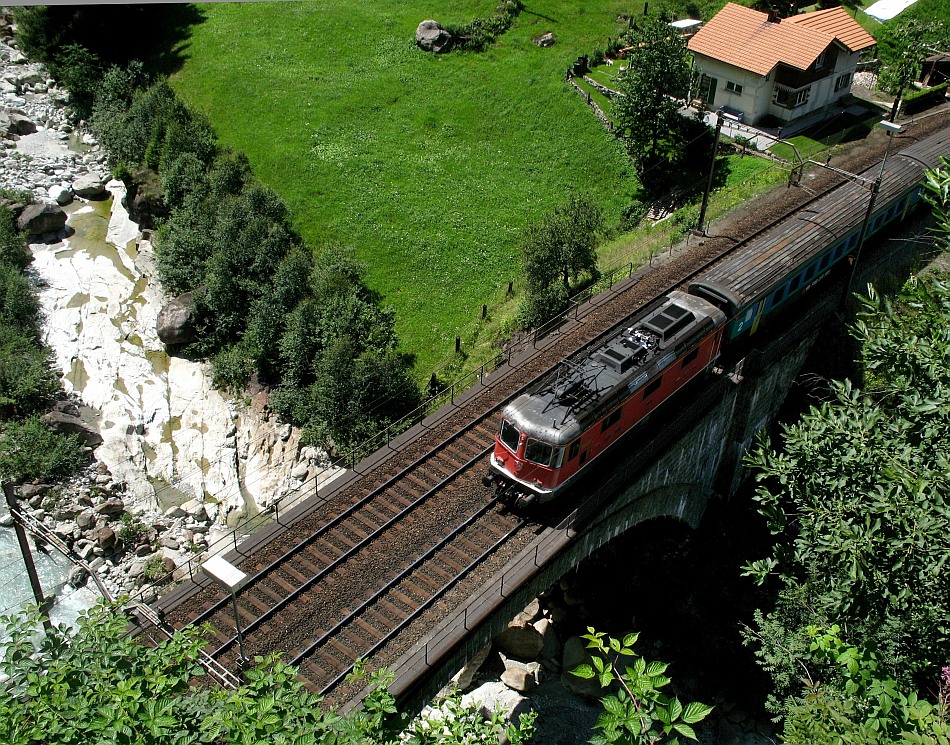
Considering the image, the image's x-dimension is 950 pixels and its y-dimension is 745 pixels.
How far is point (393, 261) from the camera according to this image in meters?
44.4

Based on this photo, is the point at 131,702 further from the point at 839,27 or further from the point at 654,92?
the point at 839,27

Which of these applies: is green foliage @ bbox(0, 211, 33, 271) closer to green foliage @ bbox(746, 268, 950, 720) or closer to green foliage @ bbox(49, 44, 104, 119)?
Answer: green foliage @ bbox(49, 44, 104, 119)

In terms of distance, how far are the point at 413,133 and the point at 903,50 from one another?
3084 centimetres

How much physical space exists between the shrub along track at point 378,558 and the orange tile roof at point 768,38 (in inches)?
1149

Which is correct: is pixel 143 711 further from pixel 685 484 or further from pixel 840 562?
pixel 685 484

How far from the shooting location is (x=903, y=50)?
51.5 meters

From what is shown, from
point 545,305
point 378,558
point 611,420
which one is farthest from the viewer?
point 545,305

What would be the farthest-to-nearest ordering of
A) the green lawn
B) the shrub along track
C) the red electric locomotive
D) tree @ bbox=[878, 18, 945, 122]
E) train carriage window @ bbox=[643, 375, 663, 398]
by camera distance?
1. tree @ bbox=[878, 18, 945, 122]
2. the green lawn
3. train carriage window @ bbox=[643, 375, 663, 398]
4. the red electric locomotive
5. the shrub along track

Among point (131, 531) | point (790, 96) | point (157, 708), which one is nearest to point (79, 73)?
point (131, 531)

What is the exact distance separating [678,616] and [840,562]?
13519 millimetres

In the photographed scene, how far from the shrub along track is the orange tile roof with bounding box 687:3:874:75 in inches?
1149

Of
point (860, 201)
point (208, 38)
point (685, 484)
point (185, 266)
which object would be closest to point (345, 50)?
point (208, 38)

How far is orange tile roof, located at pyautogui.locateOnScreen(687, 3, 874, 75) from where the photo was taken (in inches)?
1837

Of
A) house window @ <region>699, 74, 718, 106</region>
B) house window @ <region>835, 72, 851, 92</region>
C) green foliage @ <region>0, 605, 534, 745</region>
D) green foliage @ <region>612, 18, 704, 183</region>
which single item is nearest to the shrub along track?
green foliage @ <region>0, 605, 534, 745</region>
